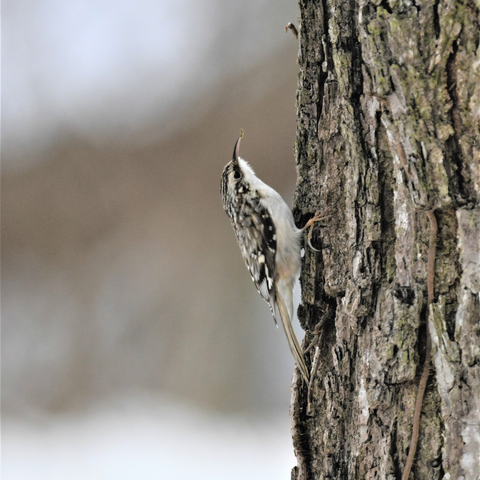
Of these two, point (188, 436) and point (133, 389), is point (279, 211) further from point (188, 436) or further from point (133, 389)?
point (133, 389)

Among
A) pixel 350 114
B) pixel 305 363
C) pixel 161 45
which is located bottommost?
pixel 305 363

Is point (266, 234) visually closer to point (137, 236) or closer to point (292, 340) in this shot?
point (292, 340)

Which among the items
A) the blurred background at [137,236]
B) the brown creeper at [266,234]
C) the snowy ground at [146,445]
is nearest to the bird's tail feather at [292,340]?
the brown creeper at [266,234]

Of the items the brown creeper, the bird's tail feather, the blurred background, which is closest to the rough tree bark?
the bird's tail feather

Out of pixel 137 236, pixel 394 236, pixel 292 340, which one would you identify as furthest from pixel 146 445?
pixel 394 236

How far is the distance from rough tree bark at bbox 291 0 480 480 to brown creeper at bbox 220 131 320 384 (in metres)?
0.41

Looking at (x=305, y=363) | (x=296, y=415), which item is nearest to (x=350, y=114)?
(x=305, y=363)

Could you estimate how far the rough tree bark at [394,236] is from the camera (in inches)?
43.4

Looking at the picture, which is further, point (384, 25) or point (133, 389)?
point (133, 389)

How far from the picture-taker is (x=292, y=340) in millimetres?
1845

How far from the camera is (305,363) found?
5.35 feet

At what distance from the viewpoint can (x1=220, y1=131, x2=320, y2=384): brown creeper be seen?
2.07 m

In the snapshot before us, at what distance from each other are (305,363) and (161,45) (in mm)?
3088

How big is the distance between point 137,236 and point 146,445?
1642mm
